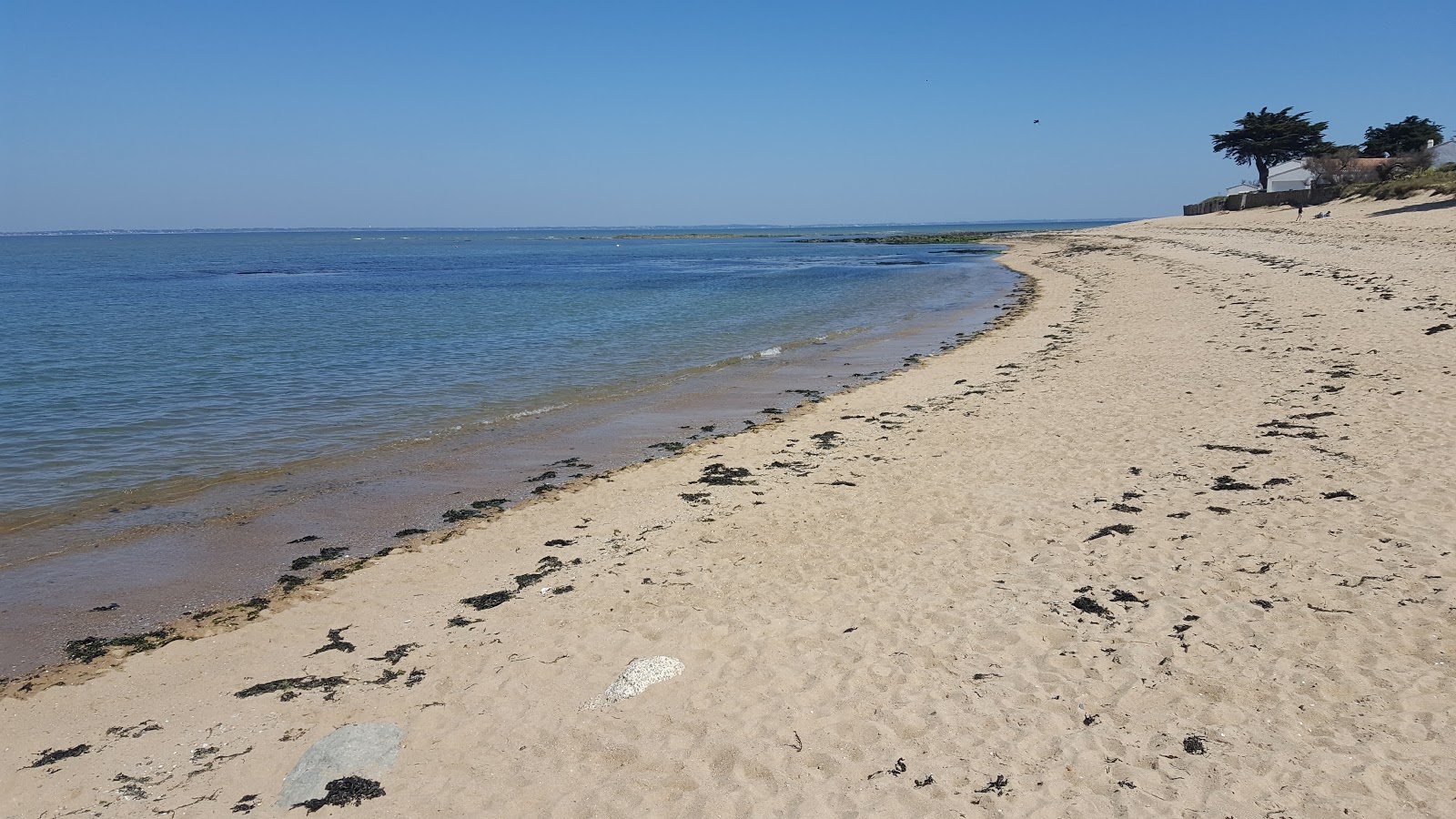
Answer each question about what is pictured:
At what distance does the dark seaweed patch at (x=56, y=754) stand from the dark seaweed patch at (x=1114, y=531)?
747cm

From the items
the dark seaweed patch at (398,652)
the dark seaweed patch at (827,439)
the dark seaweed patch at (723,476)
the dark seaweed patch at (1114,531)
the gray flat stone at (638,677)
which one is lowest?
the dark seaweed patch at (398,652)

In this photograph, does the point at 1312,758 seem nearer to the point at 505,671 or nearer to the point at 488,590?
the point at 505,671

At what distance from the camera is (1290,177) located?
66.1m

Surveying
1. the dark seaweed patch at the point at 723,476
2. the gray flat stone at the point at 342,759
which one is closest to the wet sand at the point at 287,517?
the dark seaweed patch at the point at 723,476

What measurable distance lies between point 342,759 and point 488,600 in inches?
89.3

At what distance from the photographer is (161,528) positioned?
9070 millimetres

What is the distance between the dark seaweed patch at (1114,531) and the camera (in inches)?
275

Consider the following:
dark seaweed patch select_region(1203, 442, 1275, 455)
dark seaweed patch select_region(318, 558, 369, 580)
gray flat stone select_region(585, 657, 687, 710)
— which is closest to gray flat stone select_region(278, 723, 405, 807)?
gray flat stone select_region(585, 657, 687, 710)

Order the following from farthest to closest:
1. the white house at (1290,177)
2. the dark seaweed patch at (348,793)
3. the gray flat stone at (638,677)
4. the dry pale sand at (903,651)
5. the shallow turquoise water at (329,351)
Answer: the white house at (1290,177) → the shallow turquoise water at (329,351) → the gray flat stone at (638,677) → the dark seaweed patch at (348,793) → the dry pale sand at (903,651)

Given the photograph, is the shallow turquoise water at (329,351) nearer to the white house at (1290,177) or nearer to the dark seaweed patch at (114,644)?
the dark seaweed patch at (114,644)

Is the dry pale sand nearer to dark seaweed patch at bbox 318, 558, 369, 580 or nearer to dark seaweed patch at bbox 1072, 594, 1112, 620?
dark seaweed patch at bbox 1072, 594, 1112, 620

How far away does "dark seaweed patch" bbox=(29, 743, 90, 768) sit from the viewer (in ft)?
16.0

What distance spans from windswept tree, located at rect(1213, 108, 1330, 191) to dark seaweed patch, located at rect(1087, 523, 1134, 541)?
266 feet

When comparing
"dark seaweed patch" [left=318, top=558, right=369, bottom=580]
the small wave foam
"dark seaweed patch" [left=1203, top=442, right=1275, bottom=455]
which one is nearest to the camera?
"dark seaweed patch" [left=318, top=558, right=369, bottom=580]
